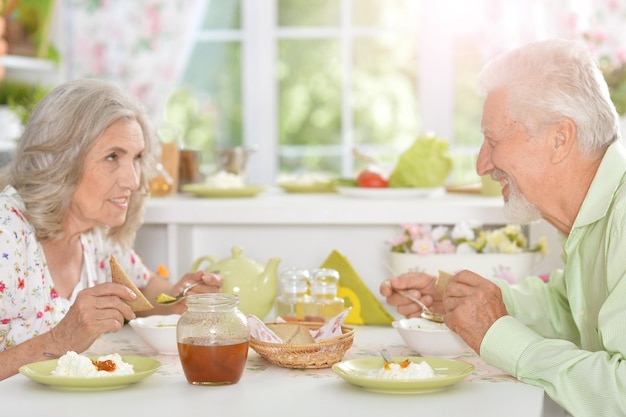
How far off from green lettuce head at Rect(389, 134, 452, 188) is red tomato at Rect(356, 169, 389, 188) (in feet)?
0.14

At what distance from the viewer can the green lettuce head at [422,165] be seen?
3207mm

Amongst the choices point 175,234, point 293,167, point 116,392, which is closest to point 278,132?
point 293,167

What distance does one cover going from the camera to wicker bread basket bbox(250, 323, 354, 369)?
186 centimetres

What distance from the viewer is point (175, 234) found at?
9.85 ft

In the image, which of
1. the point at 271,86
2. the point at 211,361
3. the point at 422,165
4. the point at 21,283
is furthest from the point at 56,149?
the point at 271,86

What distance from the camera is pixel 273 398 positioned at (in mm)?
1678

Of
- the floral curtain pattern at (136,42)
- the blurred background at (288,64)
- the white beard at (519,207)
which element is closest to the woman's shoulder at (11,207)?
the white beard at (519,207)

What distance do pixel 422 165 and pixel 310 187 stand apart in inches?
18.5

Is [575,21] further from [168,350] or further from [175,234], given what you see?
[168,350]

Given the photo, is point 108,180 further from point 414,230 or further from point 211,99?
point 211,99

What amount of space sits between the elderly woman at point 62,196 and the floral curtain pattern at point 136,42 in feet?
7.57

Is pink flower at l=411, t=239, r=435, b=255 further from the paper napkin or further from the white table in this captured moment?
the white table

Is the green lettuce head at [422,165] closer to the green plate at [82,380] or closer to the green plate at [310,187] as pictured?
the green plate at [310,187]

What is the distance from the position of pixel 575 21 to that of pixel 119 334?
2.75 meters
